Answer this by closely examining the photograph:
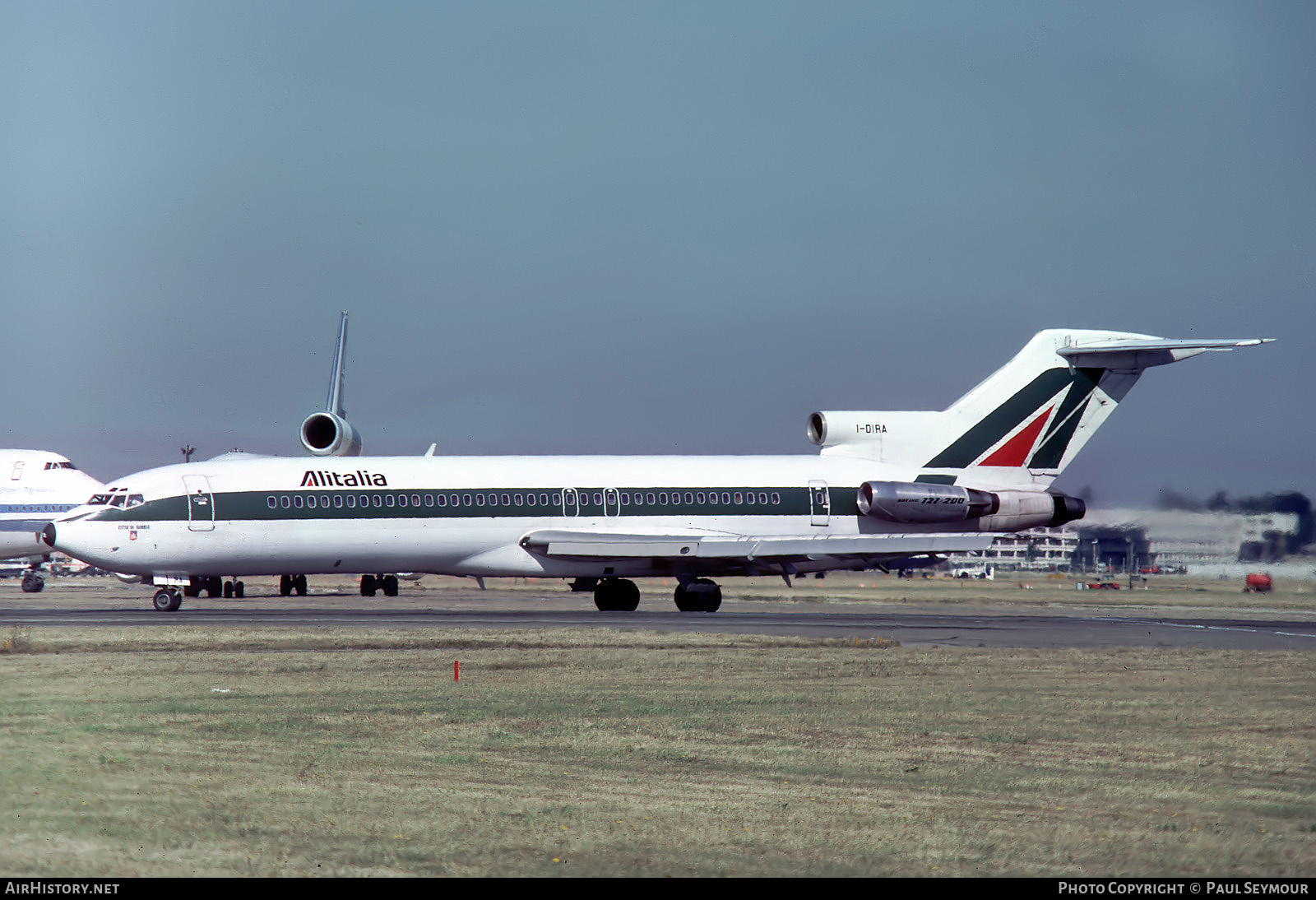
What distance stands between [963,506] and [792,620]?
433 inches

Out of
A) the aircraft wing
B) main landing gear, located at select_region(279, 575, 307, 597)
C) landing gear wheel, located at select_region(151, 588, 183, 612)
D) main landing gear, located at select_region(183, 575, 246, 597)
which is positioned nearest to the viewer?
landing gear wheel, located at select_region(151, 588, 183, 612)

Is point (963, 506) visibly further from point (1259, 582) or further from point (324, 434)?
point (324, 434)

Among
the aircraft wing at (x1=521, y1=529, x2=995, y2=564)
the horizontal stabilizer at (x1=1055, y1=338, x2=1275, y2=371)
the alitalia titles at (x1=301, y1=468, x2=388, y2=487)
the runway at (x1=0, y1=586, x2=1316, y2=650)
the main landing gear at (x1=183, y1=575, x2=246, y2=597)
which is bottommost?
the runway at (x1=0, y1=586, x2=1316, y2=650)

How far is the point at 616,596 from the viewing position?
41.3 meters

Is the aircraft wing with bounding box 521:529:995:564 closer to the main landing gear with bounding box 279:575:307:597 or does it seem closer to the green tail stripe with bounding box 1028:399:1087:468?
the green tail stripe with bounding box 1028:399:1087:468

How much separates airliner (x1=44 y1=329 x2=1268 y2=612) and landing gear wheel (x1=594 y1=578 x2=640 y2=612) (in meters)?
0.06

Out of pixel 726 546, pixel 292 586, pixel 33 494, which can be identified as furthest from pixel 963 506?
pixel 33 494

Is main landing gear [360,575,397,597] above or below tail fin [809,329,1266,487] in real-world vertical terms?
below

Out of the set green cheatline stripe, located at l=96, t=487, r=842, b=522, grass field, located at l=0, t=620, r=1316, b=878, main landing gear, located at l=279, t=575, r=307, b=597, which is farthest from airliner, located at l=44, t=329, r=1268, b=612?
grass field, located at l=0, t=620, r=1316, b=878

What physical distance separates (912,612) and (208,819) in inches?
1192

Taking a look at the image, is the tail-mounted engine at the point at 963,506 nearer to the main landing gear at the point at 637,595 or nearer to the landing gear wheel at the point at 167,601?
the main landing gear at the point at 637,595

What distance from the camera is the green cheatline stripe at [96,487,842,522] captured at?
124 feet
